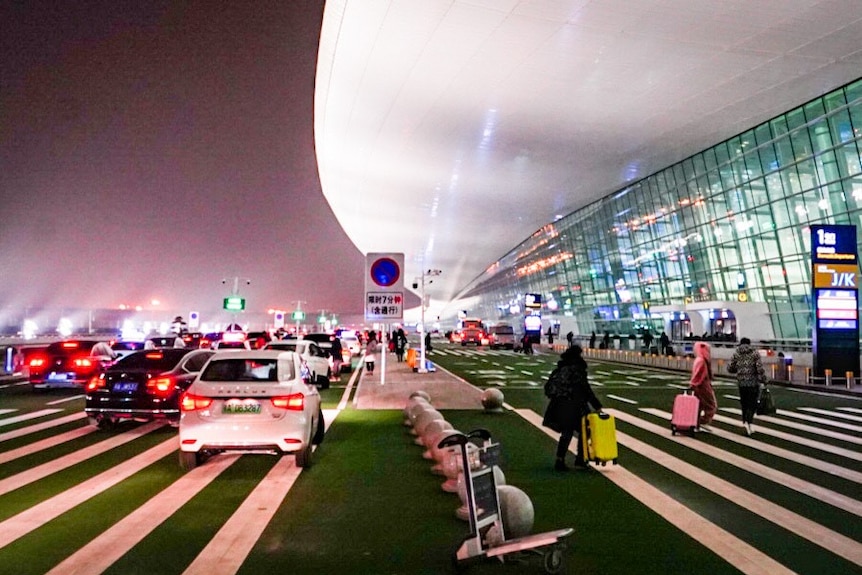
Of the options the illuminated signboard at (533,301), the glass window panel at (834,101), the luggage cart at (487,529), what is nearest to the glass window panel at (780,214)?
the glass window panel at (834,101)

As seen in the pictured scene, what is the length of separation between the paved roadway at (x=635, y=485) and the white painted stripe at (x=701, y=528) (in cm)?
2

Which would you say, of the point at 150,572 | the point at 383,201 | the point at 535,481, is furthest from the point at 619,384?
the point at 383,201

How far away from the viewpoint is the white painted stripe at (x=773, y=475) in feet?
27.8

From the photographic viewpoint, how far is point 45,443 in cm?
1239

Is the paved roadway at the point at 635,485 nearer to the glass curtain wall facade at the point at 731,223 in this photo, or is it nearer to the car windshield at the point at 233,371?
the car windshield at the point at 233,371

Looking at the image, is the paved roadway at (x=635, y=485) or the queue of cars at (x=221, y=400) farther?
the queue of cars at (x=221, y=400)

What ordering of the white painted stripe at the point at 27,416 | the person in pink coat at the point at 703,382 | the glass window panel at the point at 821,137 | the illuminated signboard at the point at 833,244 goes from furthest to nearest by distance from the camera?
the glass window panel at the point at 821,137 < the illuminated signboard at the point at 833,244 < the white painted stripe at the point at 27,416 < the person in pink coat at the point at 703,382

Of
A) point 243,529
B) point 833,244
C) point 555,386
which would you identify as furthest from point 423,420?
point 833,244

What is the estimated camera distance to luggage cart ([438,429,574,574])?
5.57m

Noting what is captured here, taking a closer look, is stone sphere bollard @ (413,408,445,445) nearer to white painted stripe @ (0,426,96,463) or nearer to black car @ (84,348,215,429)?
black car @ (84,348,215,429)

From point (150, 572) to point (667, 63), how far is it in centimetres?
3026

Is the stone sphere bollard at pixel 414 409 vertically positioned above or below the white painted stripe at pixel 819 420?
above

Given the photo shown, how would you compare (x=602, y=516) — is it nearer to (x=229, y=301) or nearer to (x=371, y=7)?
(x=371, y=7)

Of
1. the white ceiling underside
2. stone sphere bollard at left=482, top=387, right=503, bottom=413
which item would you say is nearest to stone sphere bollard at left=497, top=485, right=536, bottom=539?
stone sphere bollard at left=482, top=387, right=503, bottom=413
